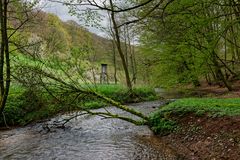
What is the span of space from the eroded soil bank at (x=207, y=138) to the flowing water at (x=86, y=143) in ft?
1.33

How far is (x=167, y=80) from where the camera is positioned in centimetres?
2239

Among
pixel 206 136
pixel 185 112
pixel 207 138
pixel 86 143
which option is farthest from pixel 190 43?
pixel 207 138

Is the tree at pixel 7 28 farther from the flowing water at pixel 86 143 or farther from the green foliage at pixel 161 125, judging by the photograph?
the green foliage at pixel 161 125

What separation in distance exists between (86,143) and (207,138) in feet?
12.8

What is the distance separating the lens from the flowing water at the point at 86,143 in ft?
26.6

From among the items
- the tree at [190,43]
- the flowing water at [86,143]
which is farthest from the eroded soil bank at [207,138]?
the tree at [190,43]

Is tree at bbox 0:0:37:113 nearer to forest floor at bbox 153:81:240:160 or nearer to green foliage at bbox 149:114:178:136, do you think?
green foliage at bbox 149:114:178:136

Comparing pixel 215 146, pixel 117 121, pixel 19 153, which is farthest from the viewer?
pixel 117 121

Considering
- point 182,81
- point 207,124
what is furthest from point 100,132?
point 182,81

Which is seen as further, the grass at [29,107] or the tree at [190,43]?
the grass at [29,107]

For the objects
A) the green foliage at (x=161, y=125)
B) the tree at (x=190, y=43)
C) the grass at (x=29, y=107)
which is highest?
the tree at (x=190, y=43)

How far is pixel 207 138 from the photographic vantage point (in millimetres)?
7516

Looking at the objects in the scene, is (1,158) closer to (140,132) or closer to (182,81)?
(140,132)

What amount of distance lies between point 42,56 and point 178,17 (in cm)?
580
